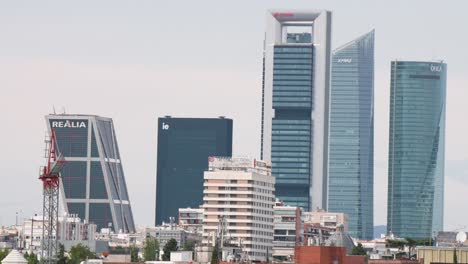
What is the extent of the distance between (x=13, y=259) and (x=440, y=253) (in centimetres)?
4125

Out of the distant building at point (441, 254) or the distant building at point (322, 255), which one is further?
the distant building at point (441, 254)

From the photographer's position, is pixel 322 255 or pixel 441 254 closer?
pixel 322 255

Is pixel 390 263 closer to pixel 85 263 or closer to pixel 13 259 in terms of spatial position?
pixel 85 263

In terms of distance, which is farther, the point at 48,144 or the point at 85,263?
the point at 85,263

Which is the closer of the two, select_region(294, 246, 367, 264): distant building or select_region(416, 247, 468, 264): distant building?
select_region(294, 246, 367, 264): distant building

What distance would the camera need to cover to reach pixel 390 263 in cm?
18962

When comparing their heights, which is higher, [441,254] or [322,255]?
[441,254]

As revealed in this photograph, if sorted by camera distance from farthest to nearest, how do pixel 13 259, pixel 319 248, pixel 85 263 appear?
pixel 85 263
pixel 319 248
pixel 13 259

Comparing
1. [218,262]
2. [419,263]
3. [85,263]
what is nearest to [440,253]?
[419,263]

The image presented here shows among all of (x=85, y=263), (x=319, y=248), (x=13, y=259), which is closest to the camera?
(x=13, y=259)

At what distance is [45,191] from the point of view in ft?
545

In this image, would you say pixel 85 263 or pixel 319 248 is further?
pixel 85 263

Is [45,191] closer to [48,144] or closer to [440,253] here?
[48,144]

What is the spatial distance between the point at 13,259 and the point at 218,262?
1231 inches
